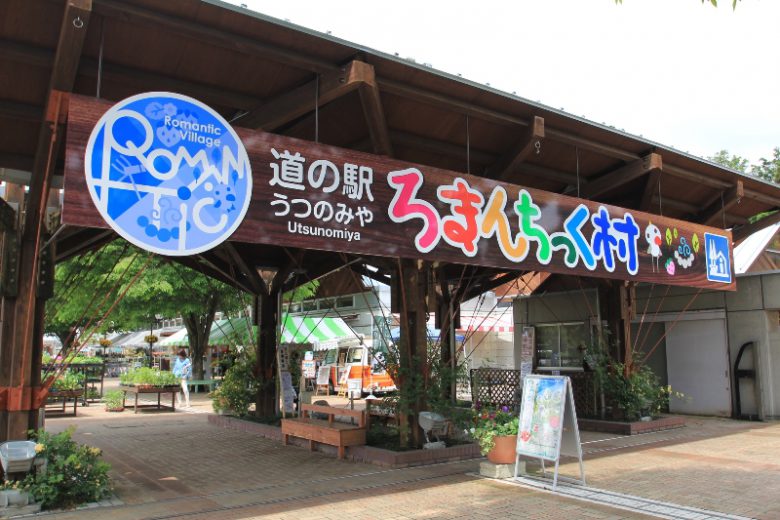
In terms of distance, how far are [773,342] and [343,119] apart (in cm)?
1121

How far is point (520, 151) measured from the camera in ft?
29.7

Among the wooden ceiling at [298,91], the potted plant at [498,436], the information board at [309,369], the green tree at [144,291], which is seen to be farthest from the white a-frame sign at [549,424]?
the information board at [309,369]

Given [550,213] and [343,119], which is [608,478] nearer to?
[550,213]

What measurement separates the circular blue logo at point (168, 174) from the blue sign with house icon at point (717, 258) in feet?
30.1

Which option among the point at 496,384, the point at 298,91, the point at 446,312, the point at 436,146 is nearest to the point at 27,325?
the point at 298,91

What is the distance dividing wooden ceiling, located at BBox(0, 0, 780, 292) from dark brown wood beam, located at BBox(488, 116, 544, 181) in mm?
20

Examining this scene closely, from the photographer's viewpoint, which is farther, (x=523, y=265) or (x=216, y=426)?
(x=216, y=426)

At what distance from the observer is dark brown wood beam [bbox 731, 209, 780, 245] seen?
13.9 m

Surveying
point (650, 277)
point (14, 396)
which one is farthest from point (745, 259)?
point (14, 396)

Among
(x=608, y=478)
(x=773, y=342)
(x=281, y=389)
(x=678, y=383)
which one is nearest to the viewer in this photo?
(x=608, y=478)

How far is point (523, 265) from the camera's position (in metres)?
8.20

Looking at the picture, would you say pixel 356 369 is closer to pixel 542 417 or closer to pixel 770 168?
pixel 542 417

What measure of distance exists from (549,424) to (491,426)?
94 centimetres

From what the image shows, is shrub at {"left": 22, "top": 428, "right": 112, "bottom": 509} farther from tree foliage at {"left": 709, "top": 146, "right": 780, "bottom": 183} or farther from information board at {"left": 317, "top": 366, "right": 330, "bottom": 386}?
tree foliage at {"left": 709, "top": 146, "right": 780, "bottom": 183}
